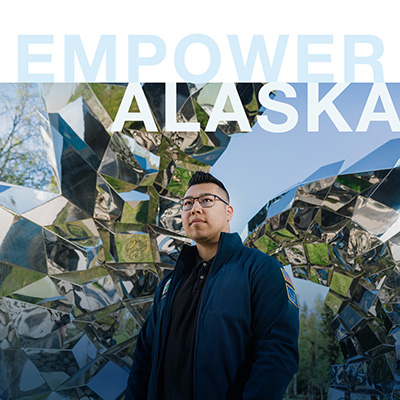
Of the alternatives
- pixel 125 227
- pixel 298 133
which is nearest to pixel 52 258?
pixel 125 227

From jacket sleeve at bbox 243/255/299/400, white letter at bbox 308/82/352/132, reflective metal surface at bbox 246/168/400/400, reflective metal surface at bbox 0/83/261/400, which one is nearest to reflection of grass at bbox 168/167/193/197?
reflective metal surface at bbox 0/83/261/400

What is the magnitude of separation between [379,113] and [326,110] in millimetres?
253

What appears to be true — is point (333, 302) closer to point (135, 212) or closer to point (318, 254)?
point (318, 254)

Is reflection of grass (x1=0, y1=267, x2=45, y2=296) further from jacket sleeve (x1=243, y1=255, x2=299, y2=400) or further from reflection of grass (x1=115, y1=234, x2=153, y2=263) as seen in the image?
jacket sleeve (x1=243, y1=255, x2=299, y2=400)

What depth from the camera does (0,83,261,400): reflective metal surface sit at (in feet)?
6.80

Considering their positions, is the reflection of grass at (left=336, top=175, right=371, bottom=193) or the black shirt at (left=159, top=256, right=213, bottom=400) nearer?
the black shirt at (left=159, top=256, right=213, bottom=400)

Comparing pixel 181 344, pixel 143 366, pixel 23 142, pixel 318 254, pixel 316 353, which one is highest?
pixel 23 142

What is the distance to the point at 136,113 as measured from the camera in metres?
2.13

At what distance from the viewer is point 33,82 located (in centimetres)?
218

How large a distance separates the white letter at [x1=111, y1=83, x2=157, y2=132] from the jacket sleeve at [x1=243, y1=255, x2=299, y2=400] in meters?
1.11

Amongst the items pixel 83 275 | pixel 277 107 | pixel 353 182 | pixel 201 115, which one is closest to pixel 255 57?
pixel 277 107

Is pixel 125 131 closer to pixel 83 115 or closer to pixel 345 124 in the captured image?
pixel 83 115

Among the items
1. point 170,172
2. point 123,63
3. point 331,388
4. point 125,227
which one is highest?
point 123,63

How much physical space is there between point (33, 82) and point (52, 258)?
2.96 feet
